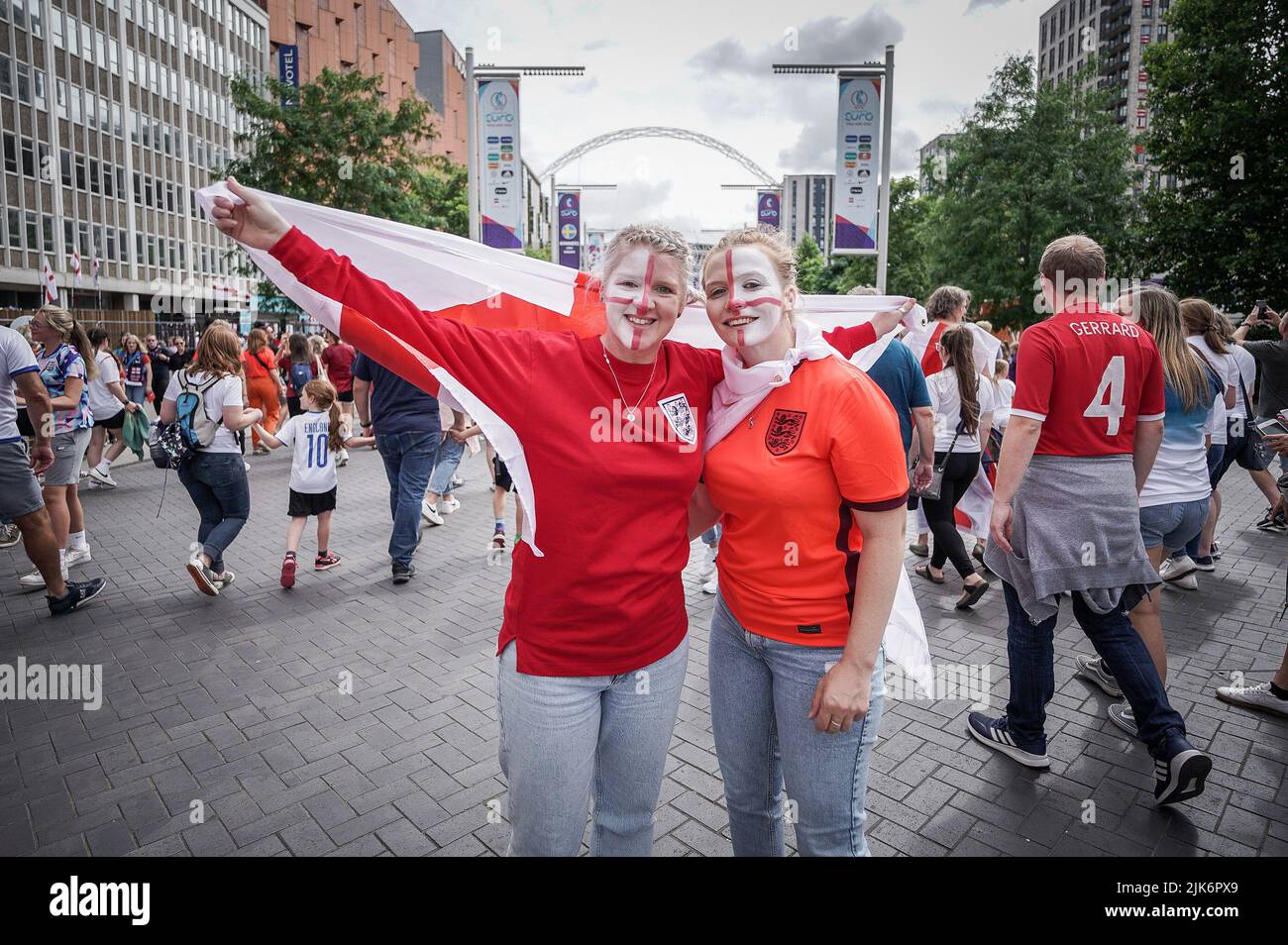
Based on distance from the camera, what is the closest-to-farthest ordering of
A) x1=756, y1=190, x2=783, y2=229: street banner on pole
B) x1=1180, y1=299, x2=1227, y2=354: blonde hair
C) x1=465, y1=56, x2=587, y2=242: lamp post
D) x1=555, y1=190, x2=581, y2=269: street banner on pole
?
x1=1180, y1=299, x2=1227, y2=354: blonde hair < x1=465, y1=56, x2=587, y2=242: lamp post < x1=555, y1=190, x2=581, y2=269: street banner on pole < x1=756, y1=190, x2=783, y2=229: street banner on pole

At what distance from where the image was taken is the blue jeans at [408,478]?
23.6ft

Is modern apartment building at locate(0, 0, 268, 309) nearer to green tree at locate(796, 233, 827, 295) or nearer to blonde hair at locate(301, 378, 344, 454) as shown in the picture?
blonde hair at locate(301, 378, 344, 454)

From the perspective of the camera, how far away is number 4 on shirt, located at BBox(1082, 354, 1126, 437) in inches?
145

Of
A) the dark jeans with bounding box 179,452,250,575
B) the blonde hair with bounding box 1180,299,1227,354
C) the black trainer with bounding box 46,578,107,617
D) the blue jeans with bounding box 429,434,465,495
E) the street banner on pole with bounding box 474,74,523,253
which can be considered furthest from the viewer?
the street banner on pole with bounding box 474,74,523,253

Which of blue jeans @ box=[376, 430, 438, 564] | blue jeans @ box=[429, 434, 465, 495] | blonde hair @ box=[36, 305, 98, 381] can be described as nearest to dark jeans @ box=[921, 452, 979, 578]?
blue jeans @ box=[376, 430, 438, 564]

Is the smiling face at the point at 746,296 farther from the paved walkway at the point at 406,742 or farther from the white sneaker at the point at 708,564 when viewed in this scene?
the white sneaker at the point at 708,564

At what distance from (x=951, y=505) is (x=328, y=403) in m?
5.58

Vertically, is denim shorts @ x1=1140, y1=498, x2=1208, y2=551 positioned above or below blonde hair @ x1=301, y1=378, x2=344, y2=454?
below

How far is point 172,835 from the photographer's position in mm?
3449

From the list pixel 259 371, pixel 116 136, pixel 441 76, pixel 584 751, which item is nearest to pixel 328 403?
pixel 259 371

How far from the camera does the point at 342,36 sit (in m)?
63.4

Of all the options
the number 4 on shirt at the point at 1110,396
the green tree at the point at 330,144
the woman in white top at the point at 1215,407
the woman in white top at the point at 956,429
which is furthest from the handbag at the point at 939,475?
the green tree at the point at 330,144

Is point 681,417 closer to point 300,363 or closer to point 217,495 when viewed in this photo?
point 217,495
